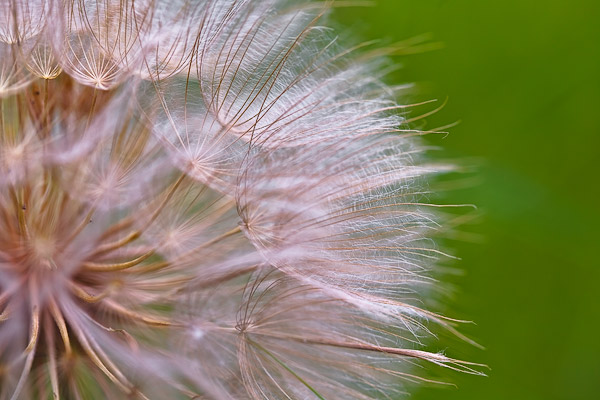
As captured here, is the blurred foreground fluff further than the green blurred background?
No

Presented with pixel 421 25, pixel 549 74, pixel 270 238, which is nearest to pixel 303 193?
pixel 270 238

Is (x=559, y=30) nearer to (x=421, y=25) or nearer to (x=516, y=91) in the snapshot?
(x=516, y=91)

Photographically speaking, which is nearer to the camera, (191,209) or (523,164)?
(191,209)

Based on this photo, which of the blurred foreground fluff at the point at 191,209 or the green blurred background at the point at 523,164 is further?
the green blurred background at the point at 523,164
